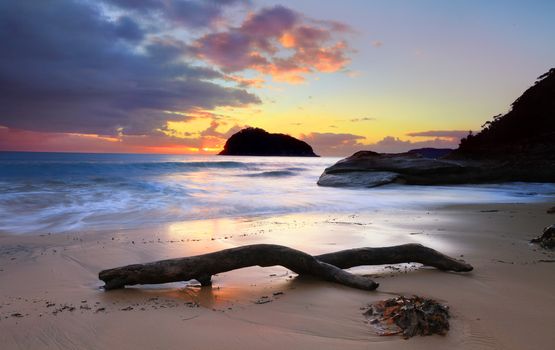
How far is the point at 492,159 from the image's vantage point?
18.8 meters

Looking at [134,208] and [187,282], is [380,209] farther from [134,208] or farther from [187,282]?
[187,282]

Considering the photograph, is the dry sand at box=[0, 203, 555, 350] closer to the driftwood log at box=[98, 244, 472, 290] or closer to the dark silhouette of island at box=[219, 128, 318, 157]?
the driftwood log at box=[98, 244, 472, 290]

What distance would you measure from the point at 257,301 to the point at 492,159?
1812 centimetres

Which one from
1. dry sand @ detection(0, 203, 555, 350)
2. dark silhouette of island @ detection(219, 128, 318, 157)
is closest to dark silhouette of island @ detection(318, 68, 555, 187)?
dry sand @ detection(0, 203, 555, 350)

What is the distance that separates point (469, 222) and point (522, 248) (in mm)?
2863

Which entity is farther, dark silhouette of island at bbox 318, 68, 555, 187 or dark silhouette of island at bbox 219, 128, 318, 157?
dark silhouette of island at bbox 219, 128, 318, 157

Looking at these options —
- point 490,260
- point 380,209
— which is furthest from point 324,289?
point 380,209

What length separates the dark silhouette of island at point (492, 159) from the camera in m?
17.5

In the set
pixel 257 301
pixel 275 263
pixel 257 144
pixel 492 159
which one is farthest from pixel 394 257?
pixel 257 144

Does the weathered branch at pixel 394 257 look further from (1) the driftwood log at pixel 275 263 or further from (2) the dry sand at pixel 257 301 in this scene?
(2) the dry sand at pixel 257 301

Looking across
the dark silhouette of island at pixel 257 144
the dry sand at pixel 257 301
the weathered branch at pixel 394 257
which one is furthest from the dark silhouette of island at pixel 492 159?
the dark silhouette of island at pixel 257 144

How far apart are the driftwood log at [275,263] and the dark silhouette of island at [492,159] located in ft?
43.9

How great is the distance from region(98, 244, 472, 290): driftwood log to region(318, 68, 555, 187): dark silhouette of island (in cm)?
1338

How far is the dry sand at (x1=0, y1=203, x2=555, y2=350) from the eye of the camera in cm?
278
